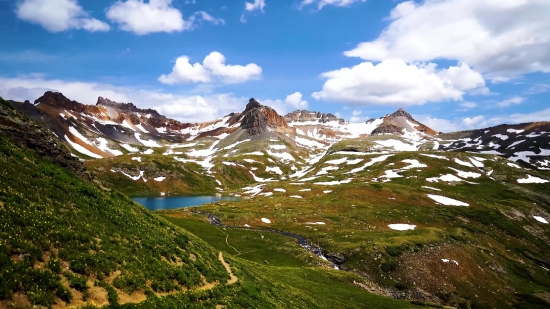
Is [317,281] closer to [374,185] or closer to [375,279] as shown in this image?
[375,279]

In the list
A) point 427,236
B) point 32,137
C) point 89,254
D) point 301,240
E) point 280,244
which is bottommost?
point 301,240

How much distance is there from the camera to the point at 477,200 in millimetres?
138250

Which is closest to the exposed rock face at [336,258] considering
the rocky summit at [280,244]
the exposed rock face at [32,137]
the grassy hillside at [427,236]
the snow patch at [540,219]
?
the rocky summit at [280,244]

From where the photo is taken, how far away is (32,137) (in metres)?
26.9

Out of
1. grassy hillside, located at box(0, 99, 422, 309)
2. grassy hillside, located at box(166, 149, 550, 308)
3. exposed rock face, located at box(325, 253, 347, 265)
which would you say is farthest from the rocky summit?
grassy hillside, located at box(166, 149, 550, 308)

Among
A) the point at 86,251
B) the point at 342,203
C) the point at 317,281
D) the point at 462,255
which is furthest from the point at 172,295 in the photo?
the point at 342,203

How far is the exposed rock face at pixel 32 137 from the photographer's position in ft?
84.6

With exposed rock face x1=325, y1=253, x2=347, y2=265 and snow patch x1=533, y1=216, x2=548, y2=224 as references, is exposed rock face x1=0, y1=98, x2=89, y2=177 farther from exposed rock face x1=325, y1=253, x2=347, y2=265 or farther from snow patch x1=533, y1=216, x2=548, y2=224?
snow patch x1=533, y1=216, x2=548, y2=224

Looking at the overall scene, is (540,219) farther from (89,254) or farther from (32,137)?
(32,137)

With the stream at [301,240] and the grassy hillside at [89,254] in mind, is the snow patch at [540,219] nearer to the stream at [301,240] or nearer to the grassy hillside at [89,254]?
the stream at [301,240]

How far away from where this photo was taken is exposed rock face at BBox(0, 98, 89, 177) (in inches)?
1016

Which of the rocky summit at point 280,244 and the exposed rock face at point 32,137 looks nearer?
the rocky summit at point 280,244

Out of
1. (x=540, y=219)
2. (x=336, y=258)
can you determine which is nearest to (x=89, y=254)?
(x=336, y=258)

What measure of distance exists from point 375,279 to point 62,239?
58.8 meters
